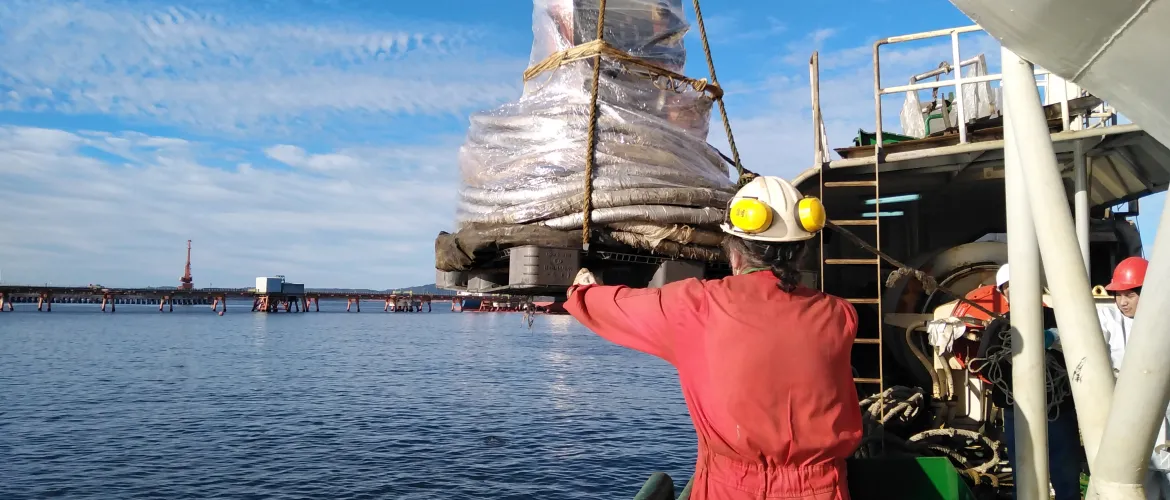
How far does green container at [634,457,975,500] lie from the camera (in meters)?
3.16

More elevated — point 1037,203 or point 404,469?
point 1037,203

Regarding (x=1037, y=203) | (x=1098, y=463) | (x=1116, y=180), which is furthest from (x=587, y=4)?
(x=1116, y=180)

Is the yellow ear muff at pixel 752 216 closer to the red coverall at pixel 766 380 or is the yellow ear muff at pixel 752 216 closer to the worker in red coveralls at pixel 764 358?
the worker in red coveralls at pixel 764 358

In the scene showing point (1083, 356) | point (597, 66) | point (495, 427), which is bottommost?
point (495, 427)

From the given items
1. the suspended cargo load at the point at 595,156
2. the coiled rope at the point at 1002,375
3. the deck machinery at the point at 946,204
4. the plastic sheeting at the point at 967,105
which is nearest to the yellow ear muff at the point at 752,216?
the suspended cargo load at the point at 595,156

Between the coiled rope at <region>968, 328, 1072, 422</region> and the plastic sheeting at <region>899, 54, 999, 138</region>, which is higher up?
the plastic sheeting at <region>899, 54, 999, 138</region>

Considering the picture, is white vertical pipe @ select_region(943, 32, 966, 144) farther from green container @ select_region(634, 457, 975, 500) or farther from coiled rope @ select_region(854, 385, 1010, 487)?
green container @ select_region(634, 457, 975, 500)

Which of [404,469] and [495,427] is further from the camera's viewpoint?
[495,427]

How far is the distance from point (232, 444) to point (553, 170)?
1611 centimetres

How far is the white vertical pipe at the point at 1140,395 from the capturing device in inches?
73.4

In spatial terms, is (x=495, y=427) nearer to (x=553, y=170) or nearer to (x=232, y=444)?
(x=232, y=444)

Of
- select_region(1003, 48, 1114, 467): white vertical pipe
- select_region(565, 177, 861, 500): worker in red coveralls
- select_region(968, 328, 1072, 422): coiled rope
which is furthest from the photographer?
select_region(968, 328, 1072, 422): coiled rope

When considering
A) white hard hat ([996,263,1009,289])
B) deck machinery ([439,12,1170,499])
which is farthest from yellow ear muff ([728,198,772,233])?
white hard hat ([996,263,1009,289])

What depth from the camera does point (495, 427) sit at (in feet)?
64.7
